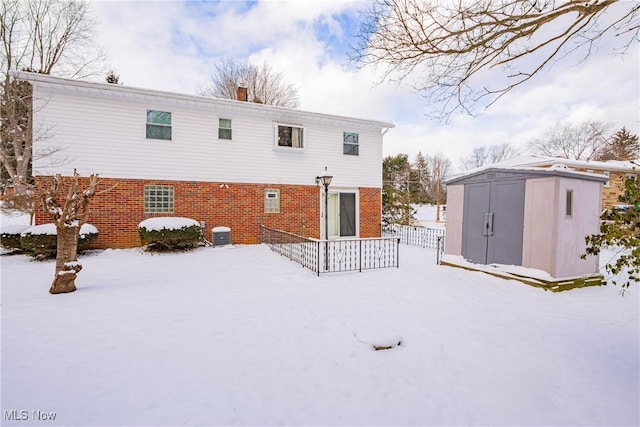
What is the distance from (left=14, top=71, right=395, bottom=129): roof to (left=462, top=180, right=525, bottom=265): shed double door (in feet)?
22.1

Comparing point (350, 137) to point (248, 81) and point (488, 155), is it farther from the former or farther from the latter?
point (488, 155)

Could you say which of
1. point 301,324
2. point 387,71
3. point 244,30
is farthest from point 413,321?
point 244,30

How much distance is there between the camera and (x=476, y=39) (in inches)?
170

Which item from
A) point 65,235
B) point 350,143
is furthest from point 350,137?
point 65,235

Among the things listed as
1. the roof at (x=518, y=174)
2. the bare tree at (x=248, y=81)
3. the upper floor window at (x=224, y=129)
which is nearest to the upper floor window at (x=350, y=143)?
the upper floor window at (x=224, y=129)

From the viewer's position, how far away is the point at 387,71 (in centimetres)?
509

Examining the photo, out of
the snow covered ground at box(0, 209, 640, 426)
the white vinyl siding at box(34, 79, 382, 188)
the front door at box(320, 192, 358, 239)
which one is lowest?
the snow covered ground at box(0, 209, 640, 426)

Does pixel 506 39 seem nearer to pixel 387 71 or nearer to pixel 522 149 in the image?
pixel 387 71

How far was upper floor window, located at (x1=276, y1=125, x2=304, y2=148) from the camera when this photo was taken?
1216cm

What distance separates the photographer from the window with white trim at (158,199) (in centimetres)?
1034

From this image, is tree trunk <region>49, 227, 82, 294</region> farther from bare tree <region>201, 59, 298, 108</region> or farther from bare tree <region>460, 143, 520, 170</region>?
bare tree <region>460, 143, 520, 170</region>

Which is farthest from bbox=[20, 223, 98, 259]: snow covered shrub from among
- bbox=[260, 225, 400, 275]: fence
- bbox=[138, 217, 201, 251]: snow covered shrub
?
bbox=[260, 225, 400, 275]: fence

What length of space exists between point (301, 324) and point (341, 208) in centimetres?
942

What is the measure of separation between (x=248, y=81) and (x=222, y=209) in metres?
17.8
